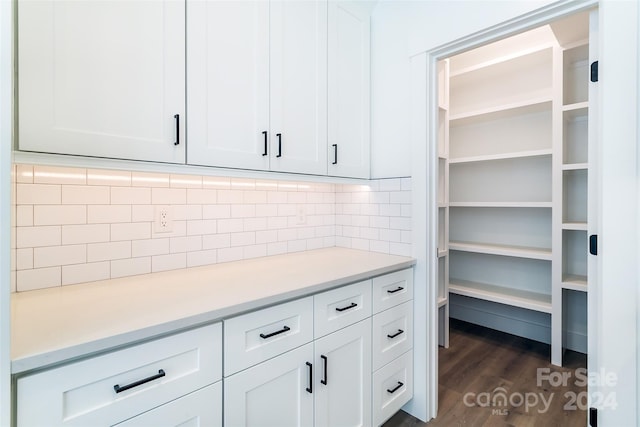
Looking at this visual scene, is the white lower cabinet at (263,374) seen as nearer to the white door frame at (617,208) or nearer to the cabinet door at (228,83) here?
the cabinet door at (228,83)

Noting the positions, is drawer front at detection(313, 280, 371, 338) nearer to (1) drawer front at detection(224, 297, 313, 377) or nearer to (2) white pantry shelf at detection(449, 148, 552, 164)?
(1) drawer front at detection(224, 297, 313, 377)

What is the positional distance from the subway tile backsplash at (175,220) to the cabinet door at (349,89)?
245 mm

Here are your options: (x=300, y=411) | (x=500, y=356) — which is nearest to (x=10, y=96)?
(x=300, y=411)

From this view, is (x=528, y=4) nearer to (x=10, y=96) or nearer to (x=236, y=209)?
(x=236, y=209)

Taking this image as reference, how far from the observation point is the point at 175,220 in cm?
149

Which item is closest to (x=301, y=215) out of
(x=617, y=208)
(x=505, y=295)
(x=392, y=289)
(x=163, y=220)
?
(x=392, y=289)

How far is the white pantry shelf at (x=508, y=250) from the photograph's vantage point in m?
2.42

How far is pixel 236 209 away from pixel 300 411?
101 cm

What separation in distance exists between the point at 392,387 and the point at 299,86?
166 centimetres

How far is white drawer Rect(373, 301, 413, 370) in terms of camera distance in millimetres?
1567

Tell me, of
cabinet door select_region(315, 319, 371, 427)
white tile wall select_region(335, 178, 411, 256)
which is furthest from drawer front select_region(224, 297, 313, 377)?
white tile wall select_region(335, 178, 411, 256)

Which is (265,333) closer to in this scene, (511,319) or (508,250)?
(508,250)

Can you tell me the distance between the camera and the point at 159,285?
4.00 ft

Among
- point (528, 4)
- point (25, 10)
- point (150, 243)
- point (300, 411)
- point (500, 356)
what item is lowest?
point (500, 356)
